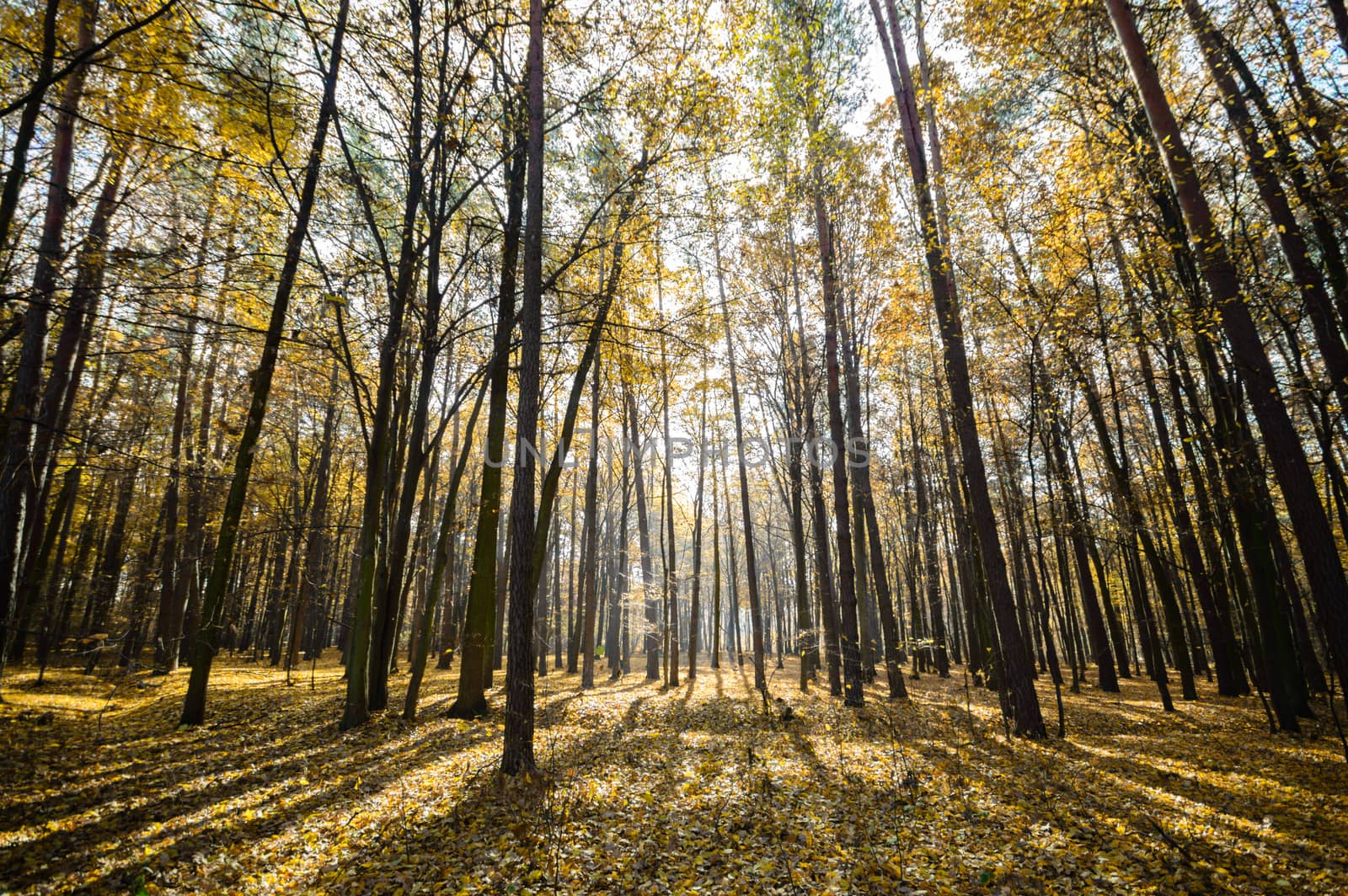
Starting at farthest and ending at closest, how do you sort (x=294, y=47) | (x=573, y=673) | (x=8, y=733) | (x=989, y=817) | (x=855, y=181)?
(x=573, y=673)
(x=855, y=181)
(x=294, y=47)
(x=8, y=733)
(x=989, y=817)

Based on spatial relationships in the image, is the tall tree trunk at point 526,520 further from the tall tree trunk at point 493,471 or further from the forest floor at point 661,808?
the tall tree trunk at point 493,471

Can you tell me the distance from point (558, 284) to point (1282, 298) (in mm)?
10429

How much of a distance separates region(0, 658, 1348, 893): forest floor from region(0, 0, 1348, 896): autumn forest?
2.4 inches

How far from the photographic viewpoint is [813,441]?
13523 millimetres

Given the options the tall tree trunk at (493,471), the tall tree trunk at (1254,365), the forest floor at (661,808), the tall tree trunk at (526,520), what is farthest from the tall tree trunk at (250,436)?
the tall tree trunk at (1254,365)

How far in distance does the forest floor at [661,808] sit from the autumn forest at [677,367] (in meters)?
0.06

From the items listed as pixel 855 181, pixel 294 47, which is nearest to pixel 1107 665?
pixel 855 181

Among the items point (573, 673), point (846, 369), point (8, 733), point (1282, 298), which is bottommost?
point (573, 673)

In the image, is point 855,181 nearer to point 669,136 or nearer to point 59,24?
point 669,136

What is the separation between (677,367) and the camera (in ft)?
32.9

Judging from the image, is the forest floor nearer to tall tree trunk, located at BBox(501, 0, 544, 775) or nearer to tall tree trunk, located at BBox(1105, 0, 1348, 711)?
tall tree trunk, located at BBox(501, 0, 544, 775)

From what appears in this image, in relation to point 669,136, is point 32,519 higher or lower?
lower

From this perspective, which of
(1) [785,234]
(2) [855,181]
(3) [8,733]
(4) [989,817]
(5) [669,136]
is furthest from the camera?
(1) [785,234]

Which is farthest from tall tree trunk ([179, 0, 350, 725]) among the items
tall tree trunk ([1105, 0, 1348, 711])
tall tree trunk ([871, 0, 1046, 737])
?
tall tree trunk ([1105, 0, 1348, 711])
